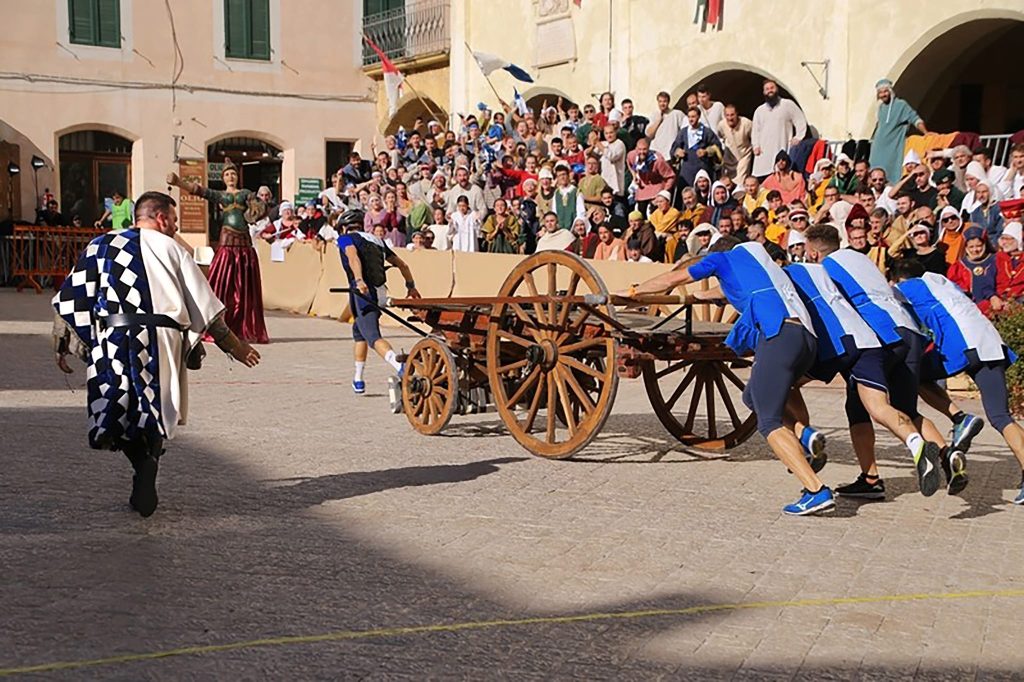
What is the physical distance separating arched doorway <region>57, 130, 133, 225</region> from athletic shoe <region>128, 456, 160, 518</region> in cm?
2446

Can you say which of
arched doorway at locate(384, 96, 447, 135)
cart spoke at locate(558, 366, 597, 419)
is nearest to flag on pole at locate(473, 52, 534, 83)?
arched doorway at locate(384, 96, 447, 135)

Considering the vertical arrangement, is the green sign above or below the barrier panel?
above

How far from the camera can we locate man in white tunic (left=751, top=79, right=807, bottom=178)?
17.9 metres

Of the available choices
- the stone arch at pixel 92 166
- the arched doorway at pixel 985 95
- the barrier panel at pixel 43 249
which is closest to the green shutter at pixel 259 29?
the stone arch at pixel 92 166

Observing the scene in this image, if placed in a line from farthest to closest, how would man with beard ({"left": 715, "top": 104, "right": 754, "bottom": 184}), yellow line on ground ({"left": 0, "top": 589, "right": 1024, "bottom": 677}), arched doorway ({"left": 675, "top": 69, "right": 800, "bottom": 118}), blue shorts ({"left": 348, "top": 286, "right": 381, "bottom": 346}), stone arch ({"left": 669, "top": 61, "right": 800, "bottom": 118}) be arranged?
arched doorway ({"left": 675, "top": 69, "right": 800, "bottom": 118}), stone arch ({"left": 669, "top": 61, "right": 800, "bottom": 118}), man with beard ({"left": 715, "top": 104, "right": 754, "bottom": 184}), blue shorts ({"left": 348, "top": 286, "right": 381, "bottom": 346}), yellow line on ground ({"left": 0, "top": 589, "right": 1024, "bottom": 677})

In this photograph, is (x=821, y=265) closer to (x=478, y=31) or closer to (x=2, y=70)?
(x=478, y=31)

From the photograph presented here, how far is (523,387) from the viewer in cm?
919

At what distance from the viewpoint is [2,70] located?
1159 inches

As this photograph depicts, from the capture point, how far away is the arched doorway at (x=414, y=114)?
3042 centimetres

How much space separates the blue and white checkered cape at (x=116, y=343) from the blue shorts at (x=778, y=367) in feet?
10.2

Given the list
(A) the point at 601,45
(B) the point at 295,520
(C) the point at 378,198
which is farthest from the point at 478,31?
(B) the point at 295,520

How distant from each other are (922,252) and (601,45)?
12349mm

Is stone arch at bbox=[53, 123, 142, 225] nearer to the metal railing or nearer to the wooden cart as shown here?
the metal railing

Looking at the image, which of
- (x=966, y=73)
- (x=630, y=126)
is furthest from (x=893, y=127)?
(x=966, y=73)
